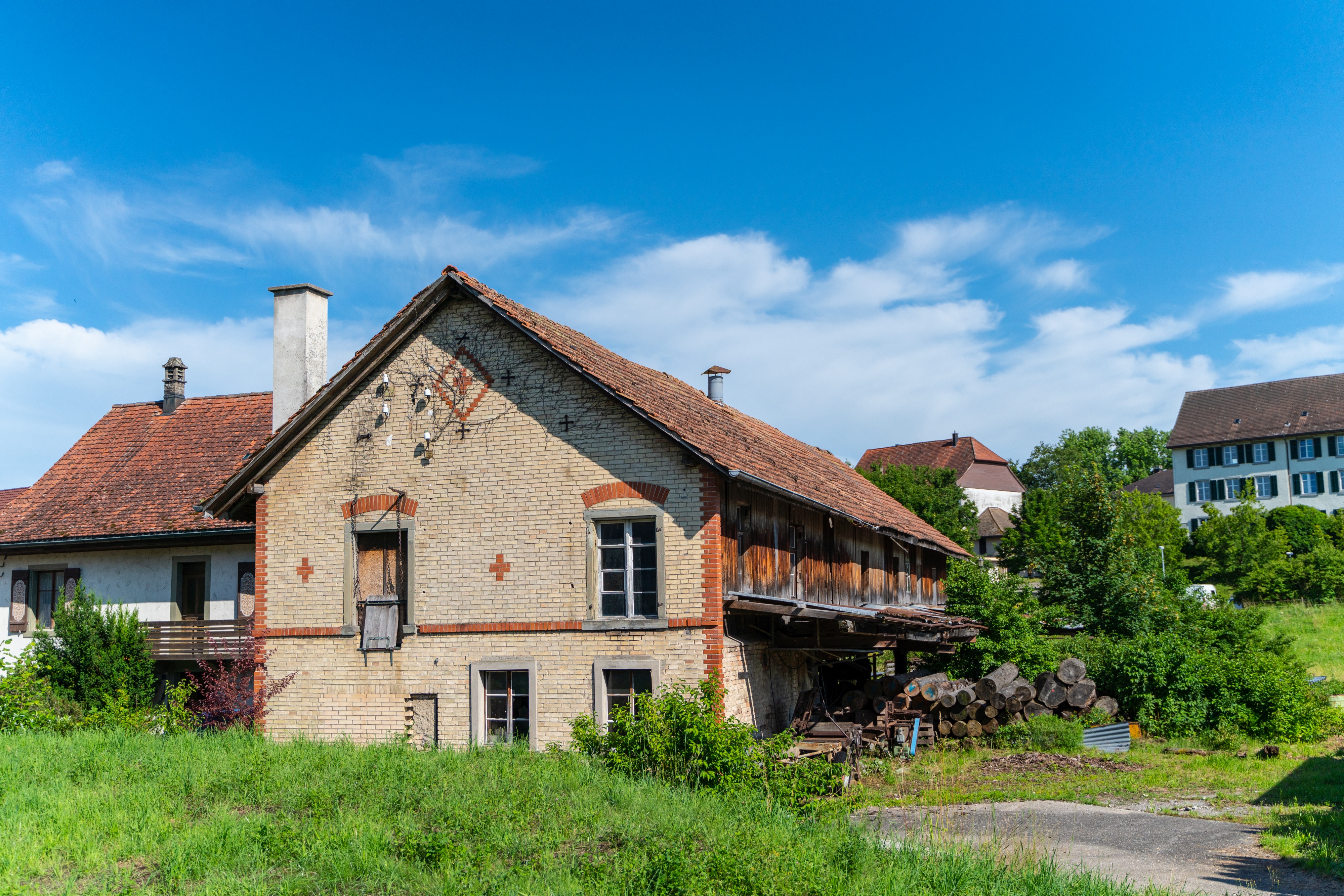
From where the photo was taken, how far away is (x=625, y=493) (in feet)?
51.1

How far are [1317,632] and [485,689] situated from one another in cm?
2717

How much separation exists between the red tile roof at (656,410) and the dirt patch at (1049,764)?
4866 millimetres

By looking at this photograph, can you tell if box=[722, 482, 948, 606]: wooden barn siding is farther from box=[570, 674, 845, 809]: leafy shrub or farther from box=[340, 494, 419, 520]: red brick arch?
box=[340, 494, 419, 520]: red brick arch

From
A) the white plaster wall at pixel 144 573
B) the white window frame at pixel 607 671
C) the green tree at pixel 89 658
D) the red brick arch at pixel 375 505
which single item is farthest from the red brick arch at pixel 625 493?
the green tree at pixel 89 658

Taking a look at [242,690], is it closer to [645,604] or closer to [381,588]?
[381,588]

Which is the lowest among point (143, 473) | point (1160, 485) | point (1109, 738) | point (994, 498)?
point (1109, 738)

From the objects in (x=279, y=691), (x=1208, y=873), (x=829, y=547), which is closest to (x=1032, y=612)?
(x=829, y=547)

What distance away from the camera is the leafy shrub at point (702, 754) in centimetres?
1173

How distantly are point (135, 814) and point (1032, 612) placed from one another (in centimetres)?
1763

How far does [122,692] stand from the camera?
18.0 meters

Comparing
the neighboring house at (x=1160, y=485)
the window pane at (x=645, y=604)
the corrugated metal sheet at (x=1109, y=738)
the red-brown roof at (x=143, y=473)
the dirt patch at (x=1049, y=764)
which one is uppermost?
the neighboring house at (x=1160, y=485)

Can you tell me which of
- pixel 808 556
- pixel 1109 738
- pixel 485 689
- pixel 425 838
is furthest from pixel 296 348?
pixel 1109 738

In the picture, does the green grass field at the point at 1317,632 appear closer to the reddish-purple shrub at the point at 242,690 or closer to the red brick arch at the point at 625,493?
the red brick arch at the point at 625,493

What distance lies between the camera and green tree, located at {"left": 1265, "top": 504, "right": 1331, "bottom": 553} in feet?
154
